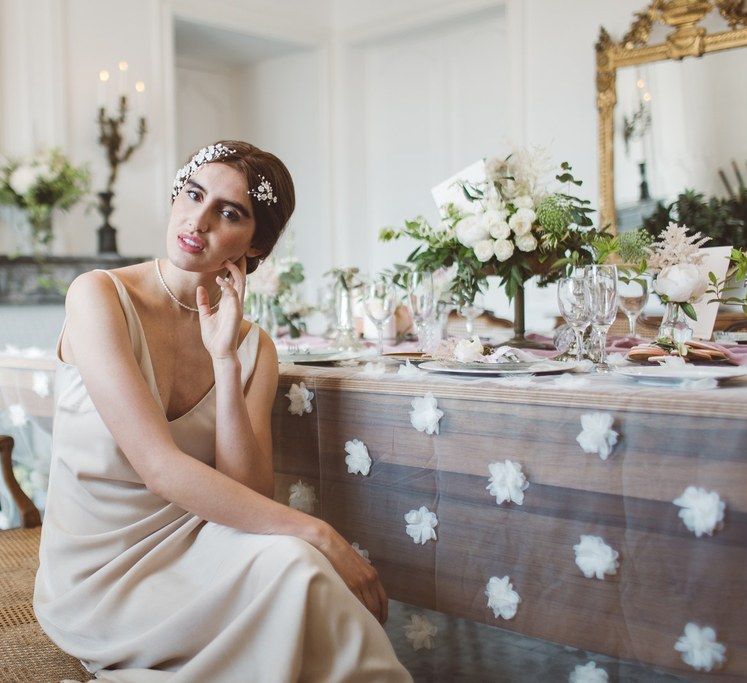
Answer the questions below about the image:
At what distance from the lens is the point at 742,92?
4.72m

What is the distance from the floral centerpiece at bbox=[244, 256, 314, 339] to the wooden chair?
3.57ft

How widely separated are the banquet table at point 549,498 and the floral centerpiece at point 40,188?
354 centimetres

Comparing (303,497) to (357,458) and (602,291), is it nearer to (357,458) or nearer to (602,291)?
(357,458)

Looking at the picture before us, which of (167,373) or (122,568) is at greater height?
(167,373)

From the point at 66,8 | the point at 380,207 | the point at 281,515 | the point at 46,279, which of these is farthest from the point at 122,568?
the point at 380,207

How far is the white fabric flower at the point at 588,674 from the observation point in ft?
4.89

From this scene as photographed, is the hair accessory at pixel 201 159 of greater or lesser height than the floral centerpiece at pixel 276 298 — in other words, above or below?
above

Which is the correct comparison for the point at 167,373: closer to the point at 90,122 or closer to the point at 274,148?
the point at 90,122

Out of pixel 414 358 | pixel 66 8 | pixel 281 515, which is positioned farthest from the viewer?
pixel 66 8

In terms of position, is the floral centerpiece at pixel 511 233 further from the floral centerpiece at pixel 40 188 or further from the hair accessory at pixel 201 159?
the floral centerpiece at pixel 40 188


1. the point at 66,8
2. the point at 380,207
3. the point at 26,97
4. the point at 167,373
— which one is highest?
the point at 66,8

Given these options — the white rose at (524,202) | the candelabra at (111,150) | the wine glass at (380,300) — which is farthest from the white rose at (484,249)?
the candelabra at (111,150)

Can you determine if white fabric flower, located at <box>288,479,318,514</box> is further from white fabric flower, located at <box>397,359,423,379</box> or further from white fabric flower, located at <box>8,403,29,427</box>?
white fabric flower, located at <box>8,403,29,427</box>

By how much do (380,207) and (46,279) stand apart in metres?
2.70
